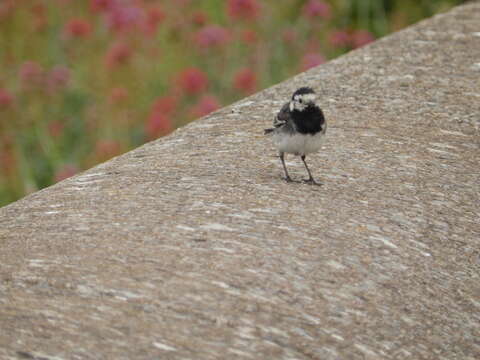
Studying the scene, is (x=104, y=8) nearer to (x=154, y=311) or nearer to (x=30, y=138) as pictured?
(x=30, y=138)

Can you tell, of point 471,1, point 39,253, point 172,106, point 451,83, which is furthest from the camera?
point 471,1

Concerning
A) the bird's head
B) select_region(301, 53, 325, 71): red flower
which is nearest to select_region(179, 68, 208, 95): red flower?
select_region(301, 53, 325, 71): red flower

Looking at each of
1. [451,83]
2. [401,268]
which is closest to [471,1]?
[451,83]

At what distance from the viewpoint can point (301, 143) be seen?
3.99 meters

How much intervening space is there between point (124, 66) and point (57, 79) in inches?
16.5

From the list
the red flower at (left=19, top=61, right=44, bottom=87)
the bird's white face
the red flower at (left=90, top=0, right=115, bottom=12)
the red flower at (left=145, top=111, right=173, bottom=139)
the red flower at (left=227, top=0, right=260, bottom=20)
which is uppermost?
the red flower at (left=90, top=0, right=115, bottom=12)

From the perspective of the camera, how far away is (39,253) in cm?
331

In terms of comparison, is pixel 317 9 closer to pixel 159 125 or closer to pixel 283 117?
pixel 159 125

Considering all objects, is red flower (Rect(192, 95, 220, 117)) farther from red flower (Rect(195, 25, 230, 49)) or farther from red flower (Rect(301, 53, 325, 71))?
red flower (Rect(301, 53, 325, 71))

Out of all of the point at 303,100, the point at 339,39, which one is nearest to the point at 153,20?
the point at 339,39

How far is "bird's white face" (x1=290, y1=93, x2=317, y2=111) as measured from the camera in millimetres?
4012

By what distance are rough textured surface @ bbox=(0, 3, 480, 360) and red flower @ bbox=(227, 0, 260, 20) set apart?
1.64 m

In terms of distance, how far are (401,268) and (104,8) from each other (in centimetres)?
362

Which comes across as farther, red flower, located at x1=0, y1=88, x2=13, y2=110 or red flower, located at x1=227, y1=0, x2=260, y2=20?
red flower, located at x1=227, y1=0, x2=260, y2=20
